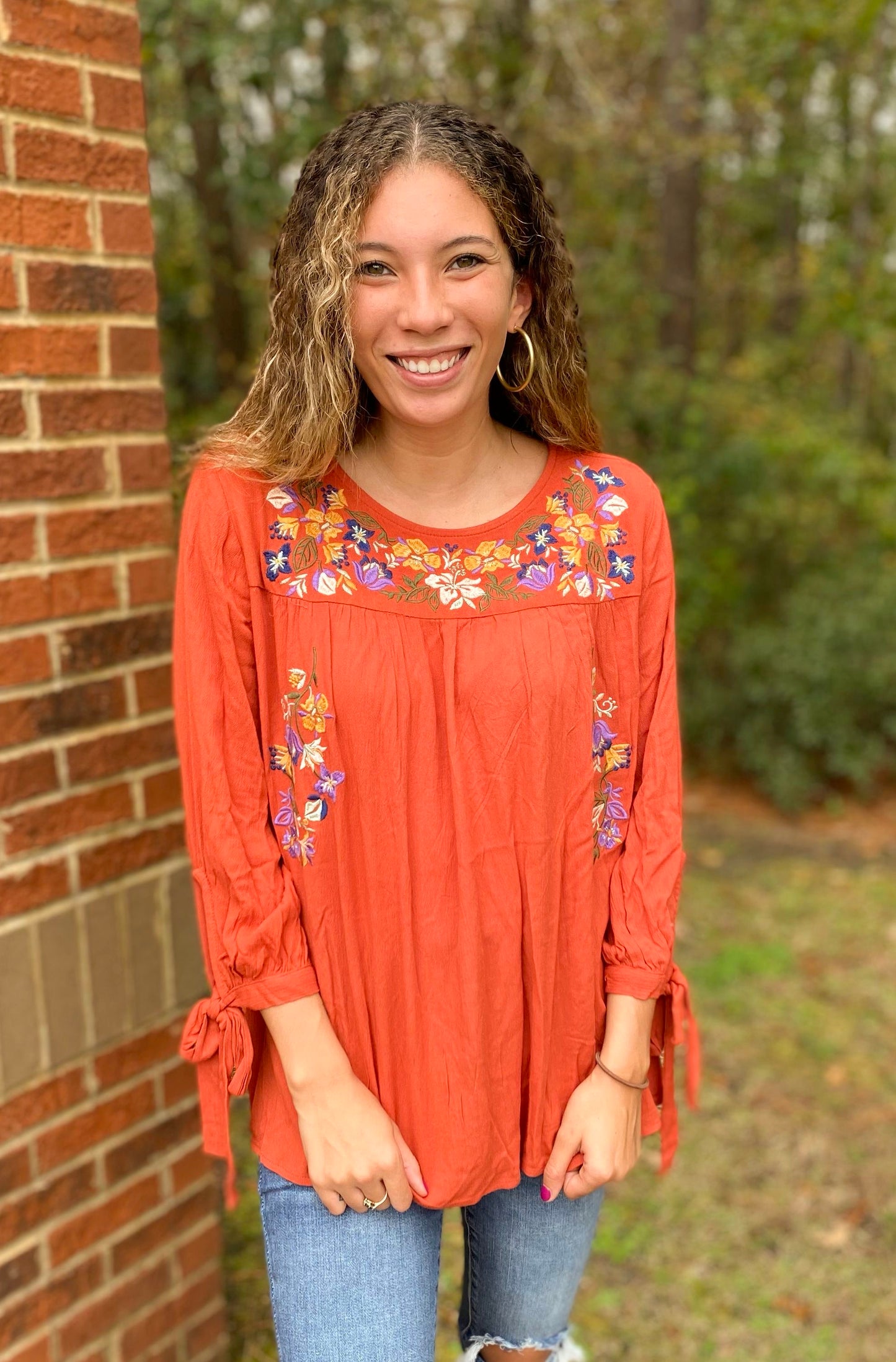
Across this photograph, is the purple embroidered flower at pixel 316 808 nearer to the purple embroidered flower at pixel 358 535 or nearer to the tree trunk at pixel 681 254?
the purple embroidered flower at pixel 358 535

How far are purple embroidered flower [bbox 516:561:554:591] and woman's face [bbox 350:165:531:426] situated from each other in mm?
239

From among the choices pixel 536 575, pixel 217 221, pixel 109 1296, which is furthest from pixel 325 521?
pixel 217 221

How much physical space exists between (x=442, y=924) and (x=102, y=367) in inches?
43.2

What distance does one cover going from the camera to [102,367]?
2002 millimetres

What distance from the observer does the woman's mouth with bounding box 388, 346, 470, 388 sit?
1.63 m

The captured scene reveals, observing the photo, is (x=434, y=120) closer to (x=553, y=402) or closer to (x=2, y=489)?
(x=553, y=402)

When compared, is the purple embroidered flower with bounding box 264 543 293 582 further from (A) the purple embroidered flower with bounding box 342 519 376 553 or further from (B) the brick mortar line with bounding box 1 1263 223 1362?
(B) the brick mortar line with bounding box 1 1263 223 1362

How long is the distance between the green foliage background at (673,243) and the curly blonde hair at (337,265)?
10.5 feet

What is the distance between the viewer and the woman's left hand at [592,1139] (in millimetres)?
1716

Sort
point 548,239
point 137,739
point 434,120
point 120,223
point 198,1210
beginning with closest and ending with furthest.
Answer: point 434,120 → point 548,239 → point 120,223 → point 137,739 → point 198,1210

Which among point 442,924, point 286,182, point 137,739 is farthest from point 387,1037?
point 286,182

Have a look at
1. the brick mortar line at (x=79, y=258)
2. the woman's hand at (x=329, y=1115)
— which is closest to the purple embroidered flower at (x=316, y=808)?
the woman's hand at (x=329, y=1115)

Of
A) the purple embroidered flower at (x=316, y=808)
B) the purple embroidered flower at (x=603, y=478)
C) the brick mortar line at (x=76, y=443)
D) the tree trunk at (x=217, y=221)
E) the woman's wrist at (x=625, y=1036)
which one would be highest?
the tree trunk at (x=217, y=221)

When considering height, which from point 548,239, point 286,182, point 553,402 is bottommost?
point 553,402
